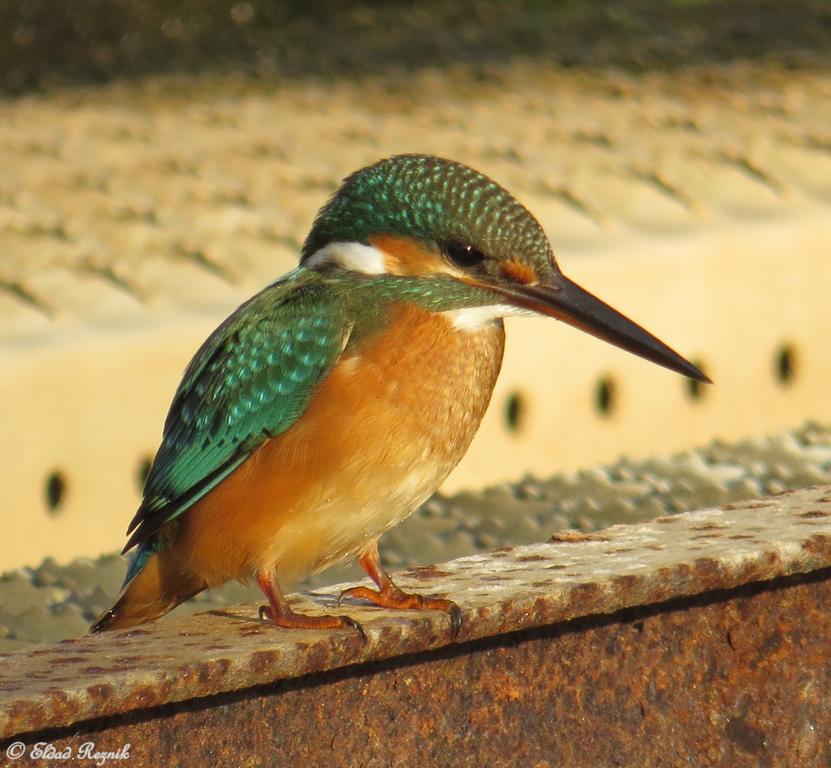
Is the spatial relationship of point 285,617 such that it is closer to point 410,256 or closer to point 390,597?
point 390,597

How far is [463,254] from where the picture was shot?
298cm

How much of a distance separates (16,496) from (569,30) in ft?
17.9

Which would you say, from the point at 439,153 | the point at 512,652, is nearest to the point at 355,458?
the point at 512,652

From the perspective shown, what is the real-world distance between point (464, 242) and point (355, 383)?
296mm

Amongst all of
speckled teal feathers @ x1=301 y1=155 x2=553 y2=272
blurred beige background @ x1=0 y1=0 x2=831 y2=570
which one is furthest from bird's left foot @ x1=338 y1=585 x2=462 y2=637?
blurred beige background @ x1=0 y1=0 x2=831 y2=570

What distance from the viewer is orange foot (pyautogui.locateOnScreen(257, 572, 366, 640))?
2527 millimetres

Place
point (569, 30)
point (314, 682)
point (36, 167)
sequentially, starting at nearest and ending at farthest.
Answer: point (314, 682) → point (36, 167) → point (569, 30)

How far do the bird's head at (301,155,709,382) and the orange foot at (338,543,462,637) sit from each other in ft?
1.46

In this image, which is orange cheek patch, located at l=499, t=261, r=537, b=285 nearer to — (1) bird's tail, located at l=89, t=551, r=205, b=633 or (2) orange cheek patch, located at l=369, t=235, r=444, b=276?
(2) orange cheek patch, located at l=369, t=235, r=444, b=276

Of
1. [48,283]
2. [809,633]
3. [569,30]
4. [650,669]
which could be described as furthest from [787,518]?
[569,30]

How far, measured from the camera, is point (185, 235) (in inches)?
219

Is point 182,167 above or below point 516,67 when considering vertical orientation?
below

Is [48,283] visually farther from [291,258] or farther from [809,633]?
[809,633]

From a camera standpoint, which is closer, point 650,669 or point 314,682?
point 314,682
